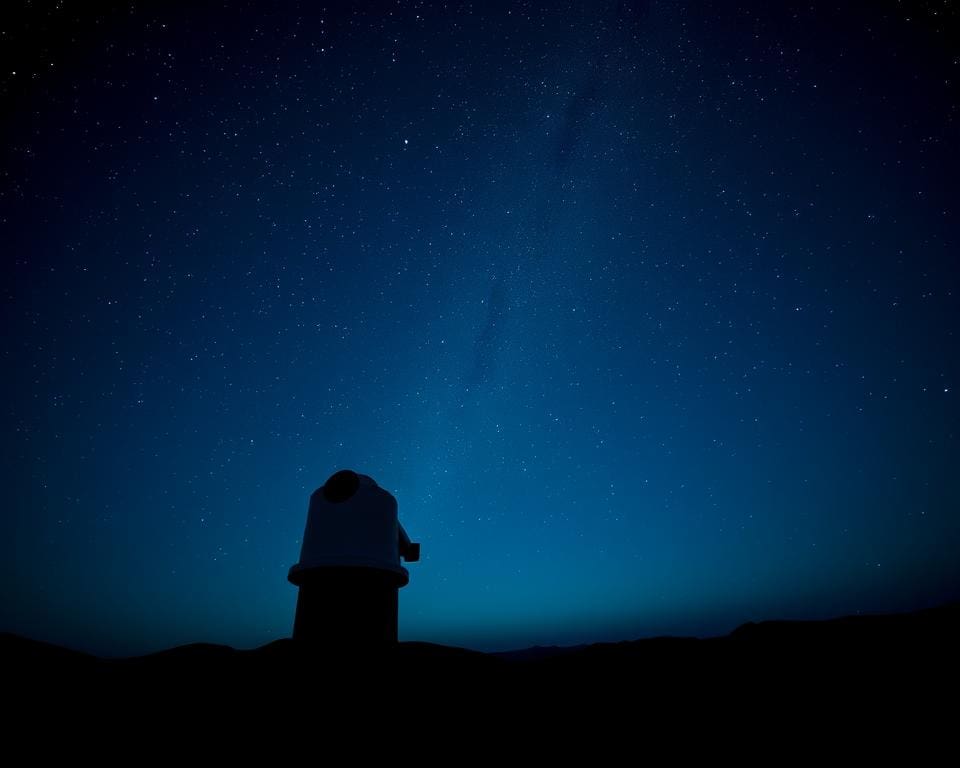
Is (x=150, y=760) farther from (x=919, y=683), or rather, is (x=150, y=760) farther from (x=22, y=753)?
(x=919, y=683)

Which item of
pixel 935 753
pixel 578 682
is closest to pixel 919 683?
pixel 935 753

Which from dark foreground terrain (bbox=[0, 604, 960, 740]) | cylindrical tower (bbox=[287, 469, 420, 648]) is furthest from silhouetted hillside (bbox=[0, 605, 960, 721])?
cylindrical tower (bbox=[287, 469, 420, 648])

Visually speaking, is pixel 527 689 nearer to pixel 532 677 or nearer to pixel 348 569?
pixel 532 677

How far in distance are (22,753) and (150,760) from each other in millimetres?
780

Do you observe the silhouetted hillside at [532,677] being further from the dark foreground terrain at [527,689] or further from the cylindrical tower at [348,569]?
the cylindrical tower at [348,569]

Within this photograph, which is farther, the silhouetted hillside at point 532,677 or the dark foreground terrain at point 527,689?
the silhouetted hillside at point 532,677

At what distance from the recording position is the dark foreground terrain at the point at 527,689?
265 cm

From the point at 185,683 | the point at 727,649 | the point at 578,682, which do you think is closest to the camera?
the point at 185,683

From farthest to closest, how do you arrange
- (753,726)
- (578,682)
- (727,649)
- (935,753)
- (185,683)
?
(727,649), (578,682), (185,683), (753,726), (935,753)

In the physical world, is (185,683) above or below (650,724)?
above

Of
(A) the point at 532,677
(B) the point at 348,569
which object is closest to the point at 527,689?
(A) the point at 532,677

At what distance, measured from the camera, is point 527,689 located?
3.40 metres

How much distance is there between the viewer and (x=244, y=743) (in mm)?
2432

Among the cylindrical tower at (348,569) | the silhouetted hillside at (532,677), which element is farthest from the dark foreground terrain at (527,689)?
the cylindrical tower at (348,569)
